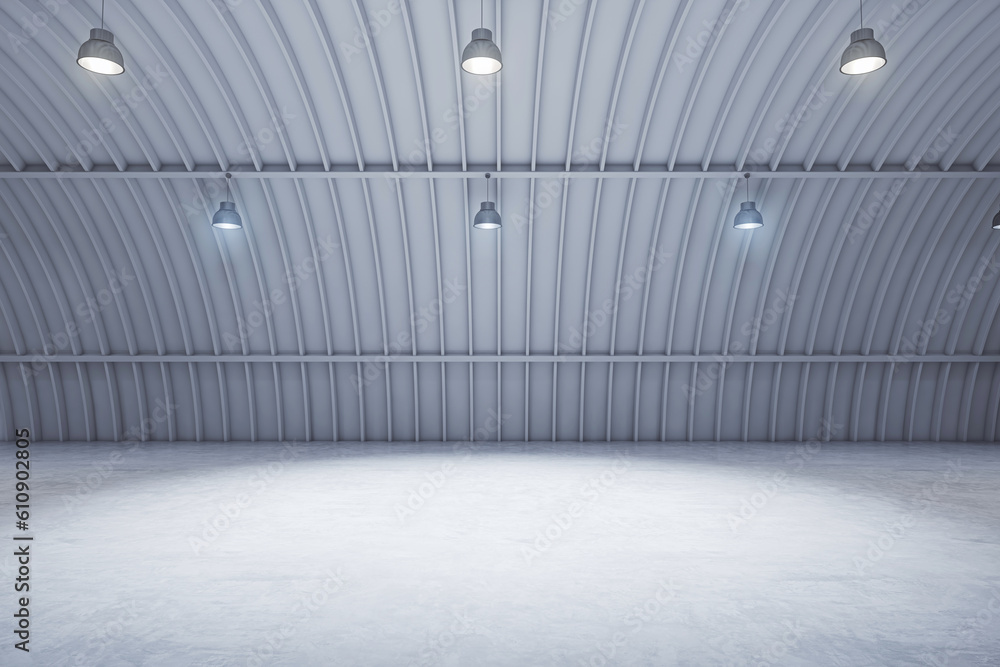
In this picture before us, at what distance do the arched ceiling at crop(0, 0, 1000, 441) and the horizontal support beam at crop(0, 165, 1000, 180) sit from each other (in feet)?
0.40

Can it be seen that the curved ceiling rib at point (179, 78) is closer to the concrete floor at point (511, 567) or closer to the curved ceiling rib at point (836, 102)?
the concrete floor at point (511, 567)

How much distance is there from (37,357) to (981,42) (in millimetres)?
28261

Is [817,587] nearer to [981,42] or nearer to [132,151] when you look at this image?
[981,42]

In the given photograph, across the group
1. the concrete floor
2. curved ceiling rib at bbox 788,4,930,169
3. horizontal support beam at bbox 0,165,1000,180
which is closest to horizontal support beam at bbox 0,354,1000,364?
the concrete floor

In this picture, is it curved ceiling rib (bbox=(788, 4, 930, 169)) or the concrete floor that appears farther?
curved ceiling rib (bbox=(788, 4, 930, 169))

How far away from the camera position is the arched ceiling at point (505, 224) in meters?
13.4

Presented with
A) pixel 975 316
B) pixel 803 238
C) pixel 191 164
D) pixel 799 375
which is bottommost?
pixel 799 375

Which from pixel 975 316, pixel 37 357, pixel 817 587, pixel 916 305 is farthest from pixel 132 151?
pixel 975 316

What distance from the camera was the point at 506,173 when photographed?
15609 millimetres

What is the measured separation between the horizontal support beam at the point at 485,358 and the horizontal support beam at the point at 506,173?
5.86 metres

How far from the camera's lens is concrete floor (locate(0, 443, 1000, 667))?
19.1 feet

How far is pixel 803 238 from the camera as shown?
17.8 m

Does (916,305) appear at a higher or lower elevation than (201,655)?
higher

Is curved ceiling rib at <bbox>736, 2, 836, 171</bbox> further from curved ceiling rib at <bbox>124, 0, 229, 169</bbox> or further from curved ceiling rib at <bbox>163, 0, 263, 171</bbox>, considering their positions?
curved ceiling rib at <bbox>124, 0, 229, 169</bbox>
